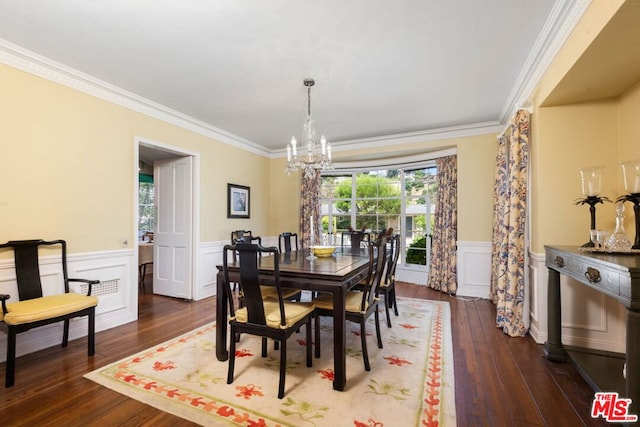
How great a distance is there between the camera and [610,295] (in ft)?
5.11

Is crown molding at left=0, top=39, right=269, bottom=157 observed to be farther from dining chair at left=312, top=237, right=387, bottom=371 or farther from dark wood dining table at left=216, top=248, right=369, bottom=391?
dining chair at left=312, top=237, right=387, bottom=371

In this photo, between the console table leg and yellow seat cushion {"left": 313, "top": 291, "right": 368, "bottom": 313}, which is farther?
yellow seat cushion {"left": 313, "top": 291, "right": 368, "bottom": 313}

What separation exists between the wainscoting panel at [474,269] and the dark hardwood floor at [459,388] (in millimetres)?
1305

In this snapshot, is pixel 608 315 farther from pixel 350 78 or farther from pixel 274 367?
pixel 350 78

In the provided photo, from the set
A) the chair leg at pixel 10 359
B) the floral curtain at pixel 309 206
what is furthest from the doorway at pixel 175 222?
the chair leg at pixel 10 359

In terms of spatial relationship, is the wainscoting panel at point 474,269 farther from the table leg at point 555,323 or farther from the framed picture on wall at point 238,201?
the framed picture on wall at point 238,201

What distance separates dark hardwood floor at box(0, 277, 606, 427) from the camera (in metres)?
1.70

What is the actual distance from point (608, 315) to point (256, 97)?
4.00 m

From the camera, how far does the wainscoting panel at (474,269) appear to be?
169 inches

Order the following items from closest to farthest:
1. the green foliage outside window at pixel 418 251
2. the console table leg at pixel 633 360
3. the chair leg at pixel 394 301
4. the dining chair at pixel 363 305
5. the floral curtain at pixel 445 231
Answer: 1. the console table leg at pixel 633 360
2. the dining chair at pixel 363 305
3. the chair leg at pixel 394 301
4. the floral curtain at pixel 445 231
5. the green foliage outside window at pixel 418 251

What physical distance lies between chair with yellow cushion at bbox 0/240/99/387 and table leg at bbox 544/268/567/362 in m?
3.84

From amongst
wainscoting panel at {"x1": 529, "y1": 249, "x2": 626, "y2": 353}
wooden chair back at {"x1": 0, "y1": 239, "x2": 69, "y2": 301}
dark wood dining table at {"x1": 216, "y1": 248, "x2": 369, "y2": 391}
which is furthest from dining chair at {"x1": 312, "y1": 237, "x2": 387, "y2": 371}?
wooden chair back at {"x1": 0, "y1": 239, "x2": 69, "y2": 301}

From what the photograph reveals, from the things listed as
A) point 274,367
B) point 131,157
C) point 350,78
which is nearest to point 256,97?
point 350,78

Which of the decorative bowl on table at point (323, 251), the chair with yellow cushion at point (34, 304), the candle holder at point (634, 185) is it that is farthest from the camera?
the decorative bowl on table at point (323, 251)
